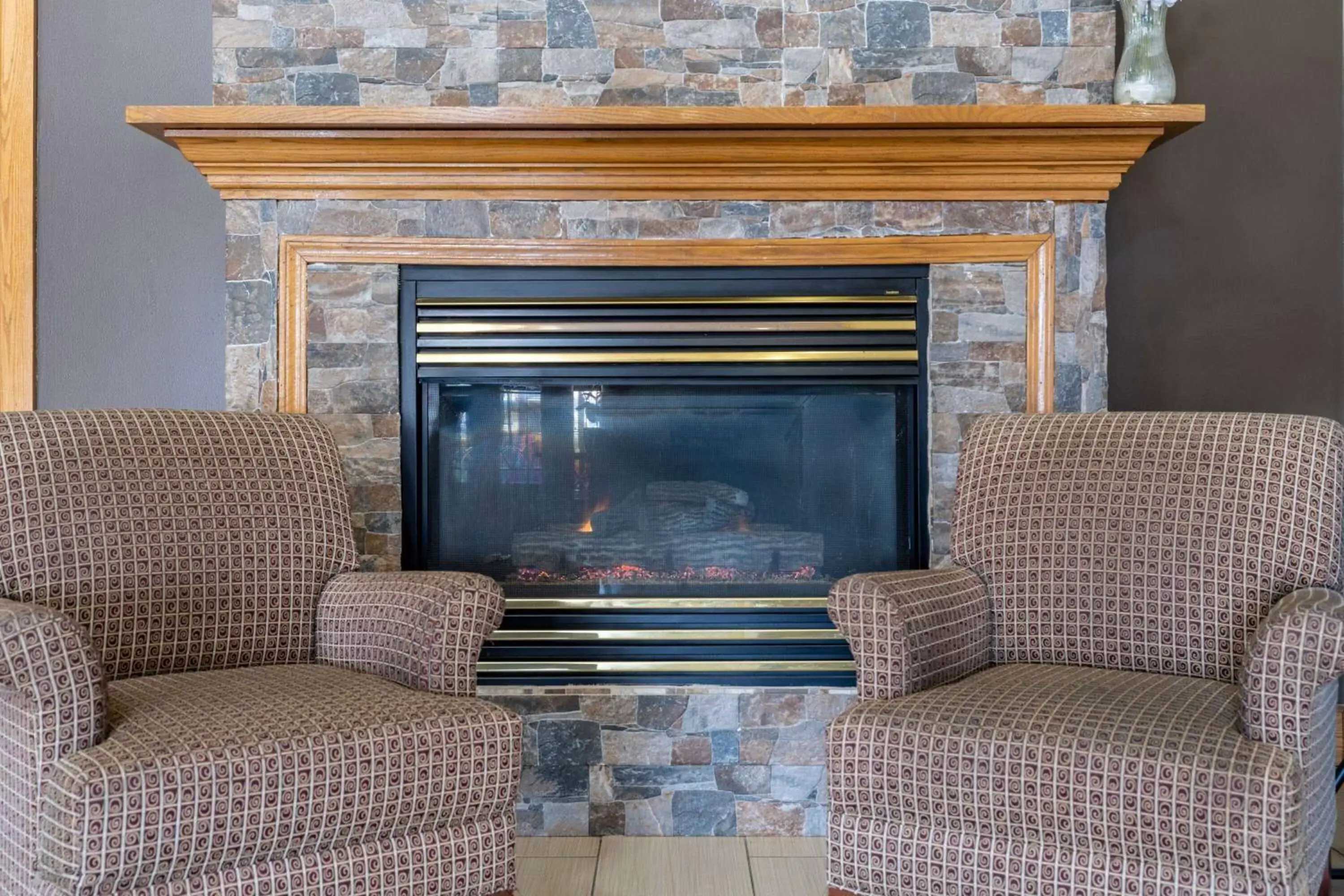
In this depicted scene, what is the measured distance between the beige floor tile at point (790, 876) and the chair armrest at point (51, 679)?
128cm

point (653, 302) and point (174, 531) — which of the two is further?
point (653, 302)

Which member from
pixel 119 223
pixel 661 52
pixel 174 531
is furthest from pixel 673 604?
pixel 119 223

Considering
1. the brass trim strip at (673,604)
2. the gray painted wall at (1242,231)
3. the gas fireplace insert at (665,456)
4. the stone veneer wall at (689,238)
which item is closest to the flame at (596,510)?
the gas fireplace insert at (665,456)

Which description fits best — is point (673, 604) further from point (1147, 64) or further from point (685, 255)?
point (1147, 64)

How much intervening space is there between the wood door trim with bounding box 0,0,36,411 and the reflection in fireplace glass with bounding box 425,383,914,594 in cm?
116

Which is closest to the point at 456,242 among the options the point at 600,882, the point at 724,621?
the point at 724,621

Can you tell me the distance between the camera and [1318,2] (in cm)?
279

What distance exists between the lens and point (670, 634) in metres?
2.48

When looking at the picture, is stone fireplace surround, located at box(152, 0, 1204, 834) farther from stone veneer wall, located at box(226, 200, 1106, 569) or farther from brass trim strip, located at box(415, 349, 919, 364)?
brass trim strip, located at box(415, 349, 919, 364)

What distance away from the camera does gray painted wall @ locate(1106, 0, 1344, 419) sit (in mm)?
2787

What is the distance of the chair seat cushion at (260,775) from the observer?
1355mm

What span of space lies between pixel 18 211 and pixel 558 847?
2.15 meters

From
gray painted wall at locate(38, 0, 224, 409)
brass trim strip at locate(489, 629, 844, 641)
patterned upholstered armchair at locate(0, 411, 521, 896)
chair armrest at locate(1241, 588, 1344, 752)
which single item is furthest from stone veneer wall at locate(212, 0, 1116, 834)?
chair armrest at locate(1241, 588, 1344, 752)

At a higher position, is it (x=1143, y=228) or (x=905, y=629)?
(x=1143, y=228)
